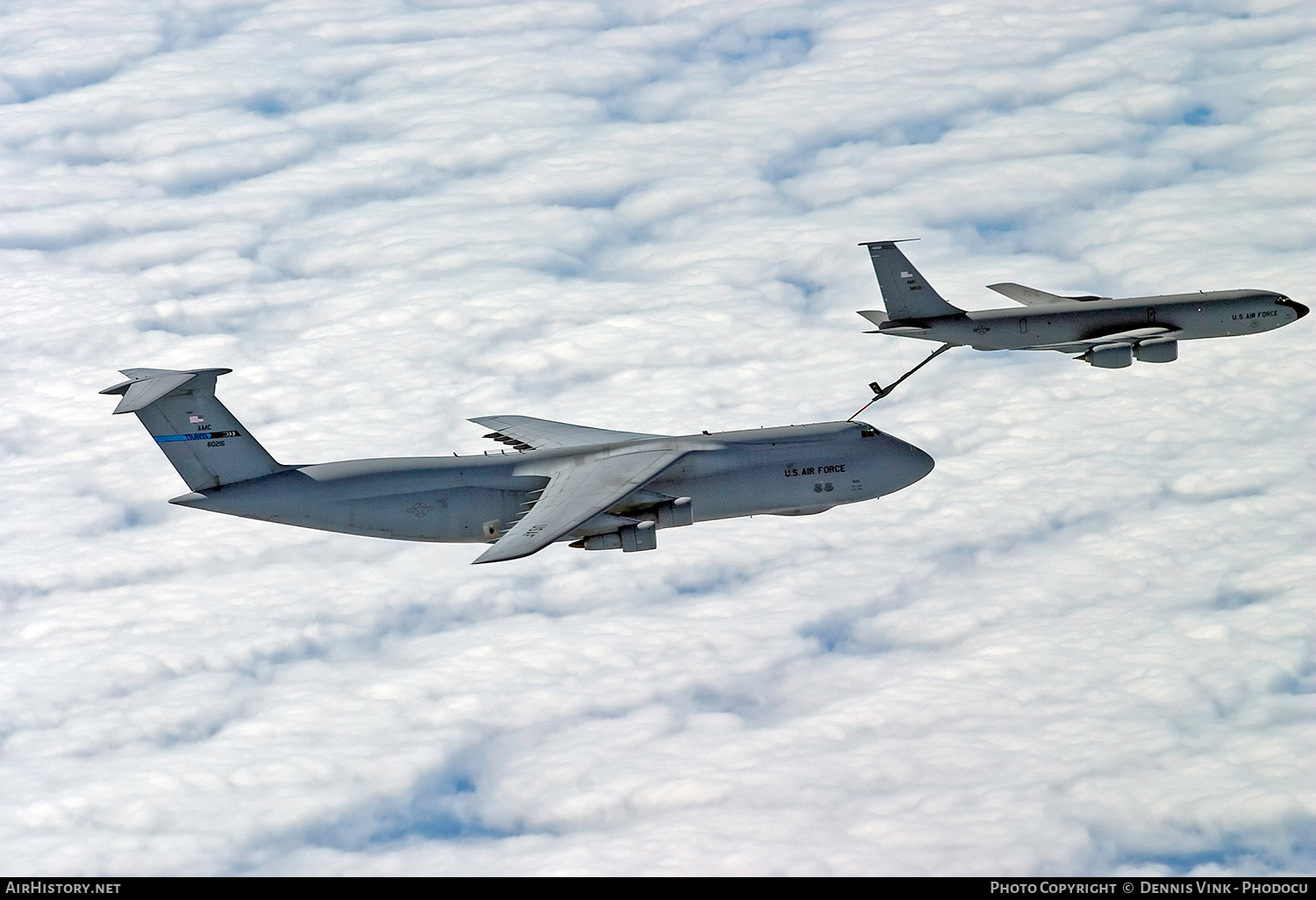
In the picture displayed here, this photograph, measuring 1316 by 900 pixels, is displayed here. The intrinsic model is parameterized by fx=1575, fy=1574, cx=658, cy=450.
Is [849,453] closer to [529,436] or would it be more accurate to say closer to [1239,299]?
[529,436]

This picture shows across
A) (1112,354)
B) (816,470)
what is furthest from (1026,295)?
(816,470)

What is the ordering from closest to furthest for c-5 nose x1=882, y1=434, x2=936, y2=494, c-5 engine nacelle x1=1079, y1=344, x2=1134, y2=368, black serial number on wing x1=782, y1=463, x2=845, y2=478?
black serial number on wing x1=782, y1=463, x2=845, y2=478 → c-5 nose x1=882, y1=434, x2=936, y2=494 → c-5 engine nacelle x1=1079, y1=344, x2=1134, y2=368

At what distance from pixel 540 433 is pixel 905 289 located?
21.2 m

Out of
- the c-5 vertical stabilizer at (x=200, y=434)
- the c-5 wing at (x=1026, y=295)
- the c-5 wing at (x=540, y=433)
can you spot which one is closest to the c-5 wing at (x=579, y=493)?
the c-5 wing at (x=540, y=433)

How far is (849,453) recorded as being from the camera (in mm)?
61875

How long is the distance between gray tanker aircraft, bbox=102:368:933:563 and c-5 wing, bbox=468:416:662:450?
2.68 meters

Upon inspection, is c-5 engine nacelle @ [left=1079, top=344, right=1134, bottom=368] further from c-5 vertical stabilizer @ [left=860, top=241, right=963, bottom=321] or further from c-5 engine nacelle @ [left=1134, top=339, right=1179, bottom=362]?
c-5 vertical stabilizer @ [left=860, top=241, right=963, bottom=321]

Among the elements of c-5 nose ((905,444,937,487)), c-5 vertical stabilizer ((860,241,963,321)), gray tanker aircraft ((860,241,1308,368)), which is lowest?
c-5 nose ((905,444,937,487))

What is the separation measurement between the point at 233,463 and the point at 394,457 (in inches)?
244

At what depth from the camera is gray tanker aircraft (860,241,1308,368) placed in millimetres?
76625

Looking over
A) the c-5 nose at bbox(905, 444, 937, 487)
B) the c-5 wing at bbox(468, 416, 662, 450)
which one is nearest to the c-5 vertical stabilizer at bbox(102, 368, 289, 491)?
the c-5 wing at bbox(468, 416, 662, 450)
